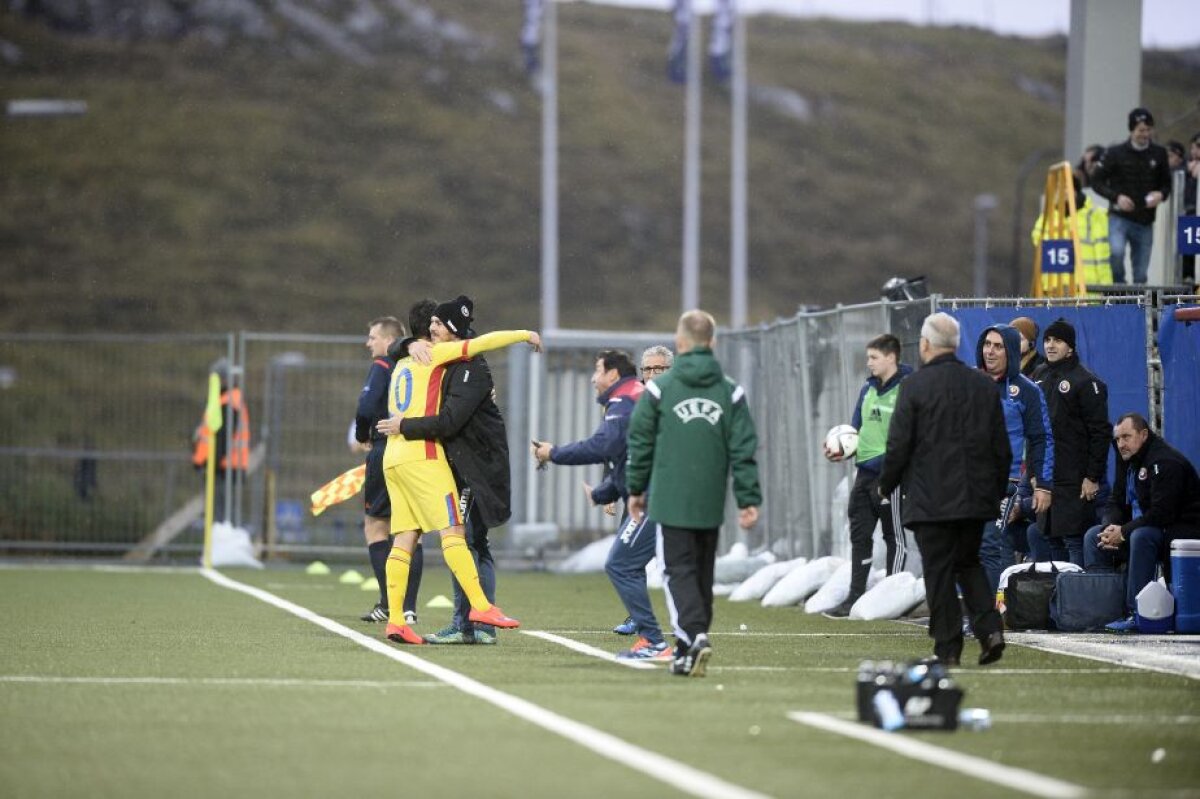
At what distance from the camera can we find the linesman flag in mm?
16016

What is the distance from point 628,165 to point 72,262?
2507 cm

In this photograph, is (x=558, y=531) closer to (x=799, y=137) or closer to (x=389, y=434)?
(x=389, y=434)

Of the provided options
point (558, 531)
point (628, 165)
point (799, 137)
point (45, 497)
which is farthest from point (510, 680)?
point (799, 137)

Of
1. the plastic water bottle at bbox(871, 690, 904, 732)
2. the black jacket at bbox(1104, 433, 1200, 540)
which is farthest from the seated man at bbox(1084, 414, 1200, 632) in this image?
the plastic water bottle at bbox(871, 690, 904, 732)

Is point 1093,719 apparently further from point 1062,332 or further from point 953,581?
point 1062,332

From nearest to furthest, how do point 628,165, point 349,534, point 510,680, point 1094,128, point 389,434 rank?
point 510,680 → point 389,434 → point 1094,128 → point 349,534 → point 628,165

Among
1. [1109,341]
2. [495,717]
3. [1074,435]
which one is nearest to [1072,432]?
[1074,435]

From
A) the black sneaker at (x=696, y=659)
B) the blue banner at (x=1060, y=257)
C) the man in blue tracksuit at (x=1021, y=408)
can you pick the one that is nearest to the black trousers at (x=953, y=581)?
the black sneaker at (x=696, y=659)

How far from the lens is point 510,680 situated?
1074 cm

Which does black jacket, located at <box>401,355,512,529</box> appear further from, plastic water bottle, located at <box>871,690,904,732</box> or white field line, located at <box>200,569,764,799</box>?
plastic water bottle, located at <box>871,690,904,732</box>

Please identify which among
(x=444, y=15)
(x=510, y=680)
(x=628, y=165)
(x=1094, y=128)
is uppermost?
(x=444, y=15)

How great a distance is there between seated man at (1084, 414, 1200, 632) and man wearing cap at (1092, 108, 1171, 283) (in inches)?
213

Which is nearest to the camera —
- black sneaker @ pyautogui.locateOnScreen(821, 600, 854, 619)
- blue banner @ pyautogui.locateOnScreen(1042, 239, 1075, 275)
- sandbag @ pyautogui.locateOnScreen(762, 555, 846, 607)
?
black sneaker @ pyautogui.locateOnScreen(821, 600, 854, 619)

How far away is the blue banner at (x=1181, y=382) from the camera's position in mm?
15406
